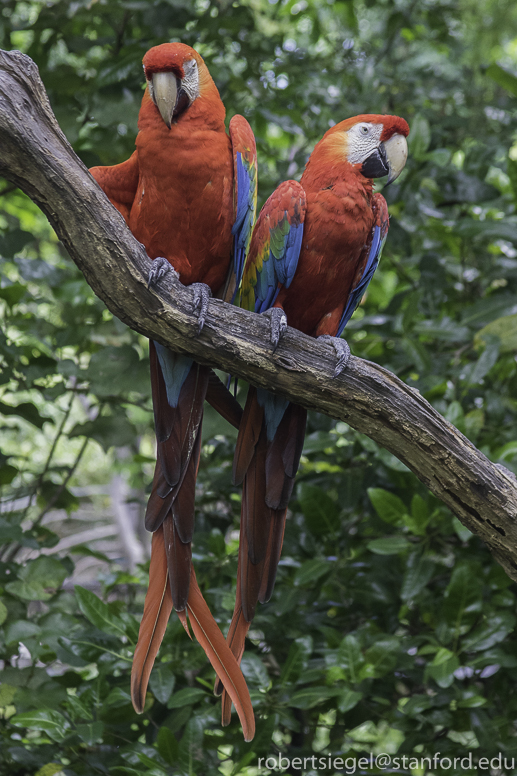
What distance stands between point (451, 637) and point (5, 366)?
4.76 feet

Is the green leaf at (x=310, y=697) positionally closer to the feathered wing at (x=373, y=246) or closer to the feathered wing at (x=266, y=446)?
the feathered wing at (x=266, y=446)

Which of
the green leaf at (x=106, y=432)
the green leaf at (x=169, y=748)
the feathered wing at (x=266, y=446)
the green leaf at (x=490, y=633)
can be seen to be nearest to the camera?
the feathered wing at (x=266, y=446)

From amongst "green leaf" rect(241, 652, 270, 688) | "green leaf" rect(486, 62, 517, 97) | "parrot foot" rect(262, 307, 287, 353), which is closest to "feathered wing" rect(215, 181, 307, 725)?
"parrot foot" rect(262, 307, 287, 353)

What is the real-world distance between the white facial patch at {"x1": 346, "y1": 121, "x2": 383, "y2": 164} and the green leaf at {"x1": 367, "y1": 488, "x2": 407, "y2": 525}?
2.70ft

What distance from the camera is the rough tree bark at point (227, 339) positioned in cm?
92

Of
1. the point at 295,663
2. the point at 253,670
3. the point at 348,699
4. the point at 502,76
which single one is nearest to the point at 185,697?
the point at 253,670

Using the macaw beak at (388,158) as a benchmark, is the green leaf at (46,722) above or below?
below

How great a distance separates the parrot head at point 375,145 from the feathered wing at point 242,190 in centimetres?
18

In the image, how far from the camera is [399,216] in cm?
208

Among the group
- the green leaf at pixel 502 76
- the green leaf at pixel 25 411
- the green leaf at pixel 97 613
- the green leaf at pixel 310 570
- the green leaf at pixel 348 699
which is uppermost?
the green leaf at pixel 502 76

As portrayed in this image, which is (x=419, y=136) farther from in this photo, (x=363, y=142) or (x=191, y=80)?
(x=191, y=80)

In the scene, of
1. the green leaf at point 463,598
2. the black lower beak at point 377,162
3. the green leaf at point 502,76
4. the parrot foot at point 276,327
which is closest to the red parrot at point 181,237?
the parrot foot at point 276,327

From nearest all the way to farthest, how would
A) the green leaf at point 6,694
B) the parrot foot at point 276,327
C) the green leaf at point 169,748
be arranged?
the parrot foot at point 276,327 < the green leaf at point 169,748 < the green leaf at point 6,694

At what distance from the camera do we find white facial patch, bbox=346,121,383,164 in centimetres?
117
